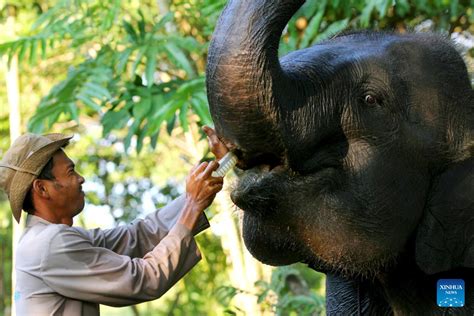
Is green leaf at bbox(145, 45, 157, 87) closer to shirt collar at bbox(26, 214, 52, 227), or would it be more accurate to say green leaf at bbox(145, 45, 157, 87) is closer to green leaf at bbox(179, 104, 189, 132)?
green leaf at bbox(179, 104, 189, 132)

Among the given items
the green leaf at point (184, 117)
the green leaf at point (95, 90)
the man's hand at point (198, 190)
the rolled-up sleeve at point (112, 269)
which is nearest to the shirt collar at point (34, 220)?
the rolled-up sleeve at point (112, 269)

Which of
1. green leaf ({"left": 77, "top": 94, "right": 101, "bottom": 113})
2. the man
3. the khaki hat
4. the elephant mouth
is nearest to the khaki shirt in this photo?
the man

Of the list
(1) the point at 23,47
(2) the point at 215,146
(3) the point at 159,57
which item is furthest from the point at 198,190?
(3) the point at 159,57

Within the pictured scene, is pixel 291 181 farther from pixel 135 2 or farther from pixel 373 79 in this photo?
pixel 135 2

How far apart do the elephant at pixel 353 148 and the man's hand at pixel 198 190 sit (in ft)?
1.50

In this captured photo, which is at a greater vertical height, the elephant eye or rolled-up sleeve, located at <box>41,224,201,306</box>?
the elephant eye

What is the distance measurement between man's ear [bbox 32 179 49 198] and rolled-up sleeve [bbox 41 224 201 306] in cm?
18

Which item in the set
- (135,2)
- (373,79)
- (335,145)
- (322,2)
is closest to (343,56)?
(373,79)

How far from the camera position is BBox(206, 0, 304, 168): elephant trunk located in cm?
188

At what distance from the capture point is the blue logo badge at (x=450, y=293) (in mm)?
2277

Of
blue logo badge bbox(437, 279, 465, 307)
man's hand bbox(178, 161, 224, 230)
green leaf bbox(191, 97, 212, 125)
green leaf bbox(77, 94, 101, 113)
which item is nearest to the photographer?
blue logo badge bbox(437, 279, 465, 307)

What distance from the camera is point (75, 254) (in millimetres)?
2906

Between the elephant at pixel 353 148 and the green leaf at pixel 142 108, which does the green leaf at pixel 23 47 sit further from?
the elephant at pixel 353 148

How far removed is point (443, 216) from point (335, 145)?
1.12 ft
